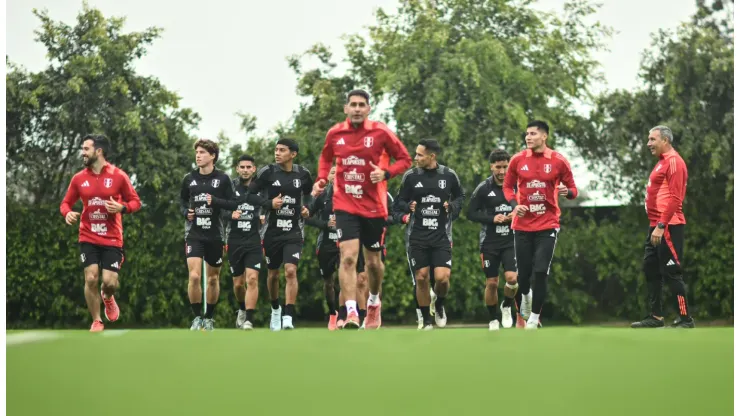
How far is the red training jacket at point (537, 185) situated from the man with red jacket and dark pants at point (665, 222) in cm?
98

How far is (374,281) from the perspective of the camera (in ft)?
41.8

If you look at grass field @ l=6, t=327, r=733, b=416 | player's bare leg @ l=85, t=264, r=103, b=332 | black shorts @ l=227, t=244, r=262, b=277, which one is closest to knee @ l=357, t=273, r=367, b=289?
black shorts @ l=227, t=244, r=262, b=277

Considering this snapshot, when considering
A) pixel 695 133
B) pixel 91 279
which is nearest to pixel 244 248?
pixel 91 279

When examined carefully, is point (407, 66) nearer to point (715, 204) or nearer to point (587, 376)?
point (715, 204)

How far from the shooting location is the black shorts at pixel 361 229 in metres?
11.4

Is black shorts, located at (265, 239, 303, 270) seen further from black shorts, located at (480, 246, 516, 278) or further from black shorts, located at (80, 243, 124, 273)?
black shorts, located at (480, 246, 516, 278)

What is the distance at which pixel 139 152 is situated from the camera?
2934 cm

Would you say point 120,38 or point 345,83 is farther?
point 345,83

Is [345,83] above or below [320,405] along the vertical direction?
above

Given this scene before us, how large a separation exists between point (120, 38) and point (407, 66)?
767 cm

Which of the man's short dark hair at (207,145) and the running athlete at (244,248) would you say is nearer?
the running athlete at (244,248)

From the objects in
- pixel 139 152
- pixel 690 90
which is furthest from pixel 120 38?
pixel 690 90

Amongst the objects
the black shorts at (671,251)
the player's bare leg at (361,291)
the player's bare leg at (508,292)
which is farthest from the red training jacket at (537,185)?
the player's bare leg at (361,291)

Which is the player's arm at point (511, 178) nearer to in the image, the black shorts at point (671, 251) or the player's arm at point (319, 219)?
the black shorts at point (671, 251)
